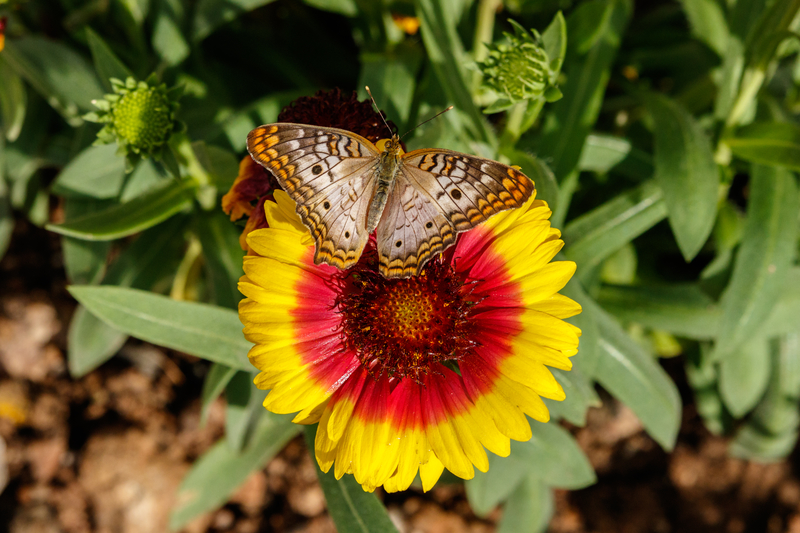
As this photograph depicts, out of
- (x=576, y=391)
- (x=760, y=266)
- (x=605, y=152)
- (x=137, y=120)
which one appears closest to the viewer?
(x=137, y=120)

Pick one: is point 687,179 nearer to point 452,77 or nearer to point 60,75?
point 452,77

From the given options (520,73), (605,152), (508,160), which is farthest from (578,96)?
(520,73)

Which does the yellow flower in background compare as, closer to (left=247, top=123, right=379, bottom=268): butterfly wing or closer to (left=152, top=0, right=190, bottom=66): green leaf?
(left=247, top=123, right=379, bottom=268): butterfly wing

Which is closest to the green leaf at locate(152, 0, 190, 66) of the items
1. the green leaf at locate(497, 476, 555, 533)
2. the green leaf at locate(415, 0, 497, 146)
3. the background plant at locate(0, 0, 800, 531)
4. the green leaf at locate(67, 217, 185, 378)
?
the background plant at locate(0, 0, 800, 531)

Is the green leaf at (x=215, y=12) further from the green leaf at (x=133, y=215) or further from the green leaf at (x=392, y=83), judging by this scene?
the green leaf at (x=133, y=215)

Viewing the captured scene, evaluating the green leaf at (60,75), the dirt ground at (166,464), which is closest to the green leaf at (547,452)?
the dirt ground at (166,464)

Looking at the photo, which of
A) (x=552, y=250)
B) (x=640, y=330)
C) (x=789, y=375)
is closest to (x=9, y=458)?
(x=552, y=250)

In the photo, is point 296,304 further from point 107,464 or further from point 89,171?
point 107,464
